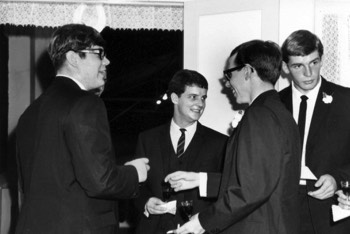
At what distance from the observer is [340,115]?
3.15m

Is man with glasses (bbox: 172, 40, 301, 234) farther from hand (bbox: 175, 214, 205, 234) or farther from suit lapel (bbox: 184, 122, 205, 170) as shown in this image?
suit lapel (bbox: 184, 122, 205, 170)

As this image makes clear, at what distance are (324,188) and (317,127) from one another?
0.43 meters

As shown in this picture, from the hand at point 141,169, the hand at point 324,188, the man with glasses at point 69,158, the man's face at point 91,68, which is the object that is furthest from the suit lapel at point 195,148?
the man's face at point 91,68

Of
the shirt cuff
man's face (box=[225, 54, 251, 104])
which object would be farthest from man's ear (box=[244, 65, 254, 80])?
the shirt cuff

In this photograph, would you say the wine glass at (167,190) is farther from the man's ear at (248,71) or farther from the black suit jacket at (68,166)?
the man's ear at (248,71)

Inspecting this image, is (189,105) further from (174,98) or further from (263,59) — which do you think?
(263,59)

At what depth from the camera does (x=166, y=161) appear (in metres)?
3.32

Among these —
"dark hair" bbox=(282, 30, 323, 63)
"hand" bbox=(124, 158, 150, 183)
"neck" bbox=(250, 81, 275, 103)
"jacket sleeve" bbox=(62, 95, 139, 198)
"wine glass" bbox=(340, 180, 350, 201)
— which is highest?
"dark hair" bbox=(282, 30, 323, 63)

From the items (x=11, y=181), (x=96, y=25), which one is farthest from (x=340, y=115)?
(x=11, y=181)

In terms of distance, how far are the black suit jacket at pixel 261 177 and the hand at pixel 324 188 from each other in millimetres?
466

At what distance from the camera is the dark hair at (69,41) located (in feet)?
8.05

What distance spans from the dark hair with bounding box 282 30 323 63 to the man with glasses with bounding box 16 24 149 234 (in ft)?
4.51

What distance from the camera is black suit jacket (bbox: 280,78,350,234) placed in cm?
306

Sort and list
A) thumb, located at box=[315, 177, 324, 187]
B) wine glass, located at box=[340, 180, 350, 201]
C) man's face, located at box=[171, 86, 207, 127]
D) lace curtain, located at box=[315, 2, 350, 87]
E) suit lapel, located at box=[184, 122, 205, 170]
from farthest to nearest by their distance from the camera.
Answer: lace curtain, located at box=[315, 2, 350, 87], man's face, located at box=[171, 86, 207, 127], suit lapel, located at box=[184, 122, 205, 170], thumb, located at box=[315, 177, 324, 187], wine glass, located at box=[340, 180, 350, 201]
